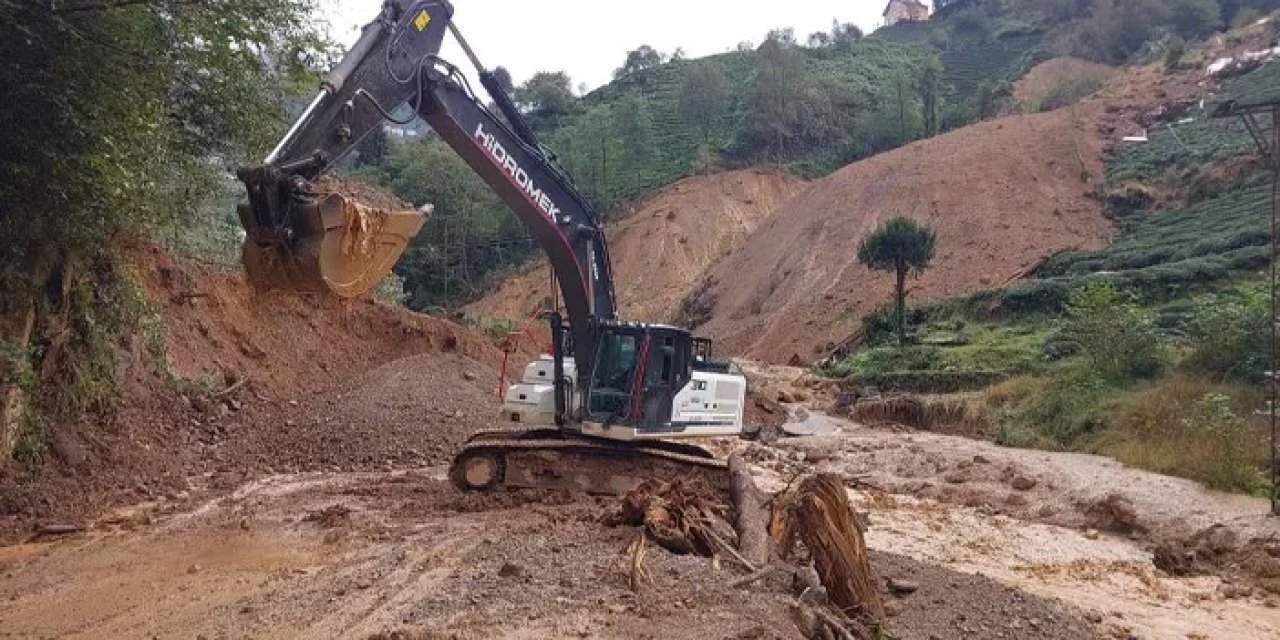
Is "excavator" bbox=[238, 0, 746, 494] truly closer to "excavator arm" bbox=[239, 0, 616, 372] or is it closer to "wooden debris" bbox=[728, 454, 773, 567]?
"excavator arm" bbox=[239, 0, 616, 372]

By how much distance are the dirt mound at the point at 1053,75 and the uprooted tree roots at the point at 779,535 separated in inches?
2403

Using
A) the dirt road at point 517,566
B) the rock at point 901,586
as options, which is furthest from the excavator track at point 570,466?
the rock at point 901,586

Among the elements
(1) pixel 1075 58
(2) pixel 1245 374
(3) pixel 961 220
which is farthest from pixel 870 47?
(2) pixel 1245 374

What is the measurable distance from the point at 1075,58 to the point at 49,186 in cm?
7644

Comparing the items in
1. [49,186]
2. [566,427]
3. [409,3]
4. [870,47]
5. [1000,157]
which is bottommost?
[566,427]

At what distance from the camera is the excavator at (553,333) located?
923cm

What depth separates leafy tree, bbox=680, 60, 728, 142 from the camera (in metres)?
66.3

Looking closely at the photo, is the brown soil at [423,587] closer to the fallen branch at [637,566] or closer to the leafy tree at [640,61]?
the fallen branch at [637,566]

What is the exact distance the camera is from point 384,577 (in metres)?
7.19

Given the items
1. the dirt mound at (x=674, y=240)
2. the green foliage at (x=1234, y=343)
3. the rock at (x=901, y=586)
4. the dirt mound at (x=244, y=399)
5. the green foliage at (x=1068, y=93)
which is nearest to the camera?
the rock at (x=901, y=586)

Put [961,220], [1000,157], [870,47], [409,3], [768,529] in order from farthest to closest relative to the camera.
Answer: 1. [870,47]
2. [1000,157]
3. [961,220]
4. [409,3]
5. [768,529]

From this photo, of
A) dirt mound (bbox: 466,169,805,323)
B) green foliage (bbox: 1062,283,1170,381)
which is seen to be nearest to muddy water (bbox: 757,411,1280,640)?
green foliage (bbox: 1062,283,1170,381)

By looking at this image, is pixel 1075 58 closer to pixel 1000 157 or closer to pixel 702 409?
pixel 1000 157

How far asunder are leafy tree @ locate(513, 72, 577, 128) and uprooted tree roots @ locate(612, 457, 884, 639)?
74479 millimetres
